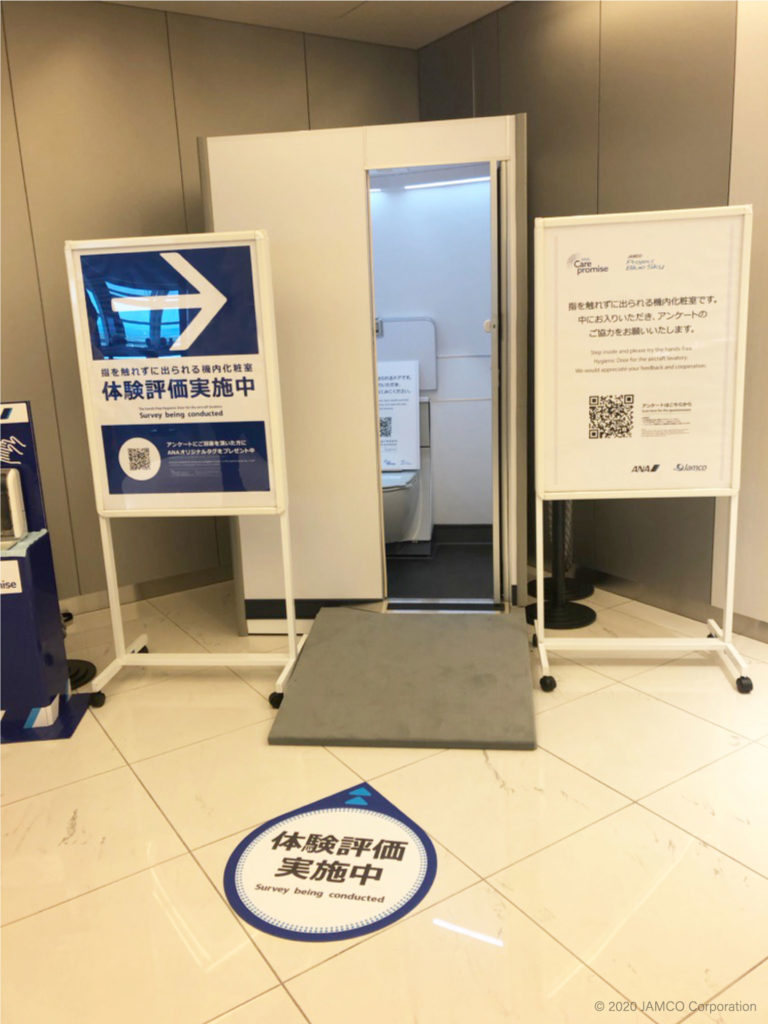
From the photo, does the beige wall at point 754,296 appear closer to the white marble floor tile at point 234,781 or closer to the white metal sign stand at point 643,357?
the white metal sign stand at point 643,357

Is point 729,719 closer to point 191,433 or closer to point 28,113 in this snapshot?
point 191,433

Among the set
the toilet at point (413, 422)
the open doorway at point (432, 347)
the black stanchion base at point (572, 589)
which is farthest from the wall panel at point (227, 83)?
the black stanchion base at point (572, 589)

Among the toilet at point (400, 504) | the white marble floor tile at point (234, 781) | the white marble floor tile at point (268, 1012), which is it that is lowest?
the white marble floor tile at point (268, 1012)

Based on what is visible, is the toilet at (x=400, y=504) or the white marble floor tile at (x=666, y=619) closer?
the white marble floor tile at (x=666, y=619)

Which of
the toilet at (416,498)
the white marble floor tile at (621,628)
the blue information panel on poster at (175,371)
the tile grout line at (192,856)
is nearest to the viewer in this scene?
the tile grout line at (192,856)

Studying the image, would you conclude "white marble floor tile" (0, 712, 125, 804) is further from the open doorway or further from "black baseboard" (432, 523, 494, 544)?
"black baseboard" (432, 523, 494, 544)

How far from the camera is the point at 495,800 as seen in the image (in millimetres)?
2311

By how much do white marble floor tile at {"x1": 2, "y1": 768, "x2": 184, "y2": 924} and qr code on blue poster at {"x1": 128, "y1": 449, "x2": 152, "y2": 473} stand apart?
119 centimetres

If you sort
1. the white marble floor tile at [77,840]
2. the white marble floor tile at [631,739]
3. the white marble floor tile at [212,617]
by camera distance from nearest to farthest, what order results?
1. the white marble floor tile at [77,840]
2. the white marble floor tile at [631,739]
3. the white marble floor tile at [212,617]

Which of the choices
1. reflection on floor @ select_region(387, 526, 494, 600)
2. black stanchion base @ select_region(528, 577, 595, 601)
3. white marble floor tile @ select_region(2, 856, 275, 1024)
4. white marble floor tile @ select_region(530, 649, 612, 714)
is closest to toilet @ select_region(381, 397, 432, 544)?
reflection on floor @ select_region(387, 526, 494, 600)

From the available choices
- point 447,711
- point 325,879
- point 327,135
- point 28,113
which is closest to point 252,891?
point 325,879

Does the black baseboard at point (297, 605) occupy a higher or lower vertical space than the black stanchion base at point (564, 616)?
higher

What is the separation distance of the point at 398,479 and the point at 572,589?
126 centimetres

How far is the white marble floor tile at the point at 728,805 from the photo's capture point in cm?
207
